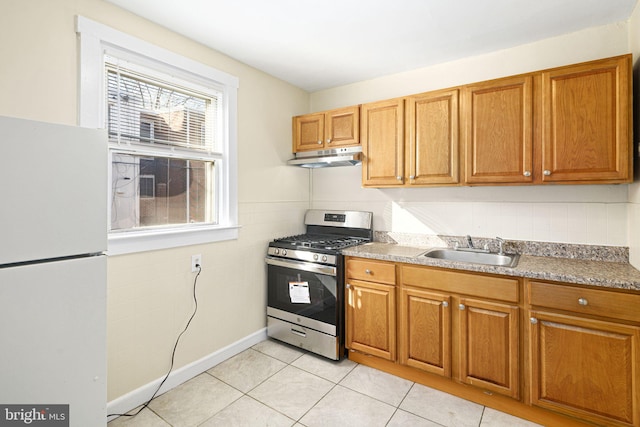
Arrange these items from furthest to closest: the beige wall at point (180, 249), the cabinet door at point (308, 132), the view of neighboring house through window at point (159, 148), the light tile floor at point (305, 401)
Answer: the cabinet door at point (308, 132) → the view of neighboring house through window at point (159, 148) → the light tile floor at point (305, 401) → the beige wall at point (180, 249)

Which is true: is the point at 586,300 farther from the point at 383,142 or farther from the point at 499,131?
the point at 383,142

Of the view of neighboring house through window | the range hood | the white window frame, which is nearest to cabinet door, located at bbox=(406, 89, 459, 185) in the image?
the range hood

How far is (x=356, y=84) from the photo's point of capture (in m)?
3.19

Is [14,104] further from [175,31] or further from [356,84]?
[356,84]

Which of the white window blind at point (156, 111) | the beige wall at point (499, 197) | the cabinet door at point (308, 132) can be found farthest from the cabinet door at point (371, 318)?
the white window blind at point (156, 111)

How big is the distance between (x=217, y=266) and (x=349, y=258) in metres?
1.06

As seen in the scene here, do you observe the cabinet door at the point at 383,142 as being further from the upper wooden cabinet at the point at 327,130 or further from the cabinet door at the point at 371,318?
the cabinet door at the point at 371,318

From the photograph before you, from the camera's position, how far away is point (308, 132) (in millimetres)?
3170

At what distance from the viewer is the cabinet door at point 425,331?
2127 mm

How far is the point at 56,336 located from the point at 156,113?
1632 mm

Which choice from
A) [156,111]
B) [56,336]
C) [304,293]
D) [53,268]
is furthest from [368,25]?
[56,336]

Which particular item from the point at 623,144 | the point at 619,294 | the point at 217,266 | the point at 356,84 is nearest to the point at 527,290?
the point at 619,294

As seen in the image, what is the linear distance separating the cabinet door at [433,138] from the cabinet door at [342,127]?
48cm

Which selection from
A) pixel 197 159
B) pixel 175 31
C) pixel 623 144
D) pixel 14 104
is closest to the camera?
pixel 14 104
